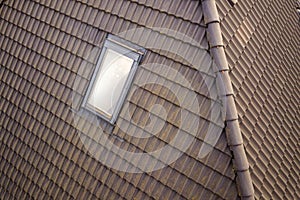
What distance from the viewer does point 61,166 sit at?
4.84m

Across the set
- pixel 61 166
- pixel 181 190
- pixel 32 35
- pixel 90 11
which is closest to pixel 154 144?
pixel 181 190

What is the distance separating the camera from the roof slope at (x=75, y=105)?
13.4 feet

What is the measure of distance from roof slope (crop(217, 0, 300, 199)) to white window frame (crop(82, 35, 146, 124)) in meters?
1.28

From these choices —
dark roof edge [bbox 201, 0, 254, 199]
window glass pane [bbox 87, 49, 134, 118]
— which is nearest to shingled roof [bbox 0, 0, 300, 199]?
dark roof edge [bbox 201, 0, 254, 199]

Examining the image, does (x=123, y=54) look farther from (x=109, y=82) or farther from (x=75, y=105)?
(x=75, y=105)

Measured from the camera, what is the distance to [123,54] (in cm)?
452

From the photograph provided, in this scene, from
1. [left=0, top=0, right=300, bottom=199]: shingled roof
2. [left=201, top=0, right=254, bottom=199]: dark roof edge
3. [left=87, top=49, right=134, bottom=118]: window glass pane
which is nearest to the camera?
[left=201, top=0, right=254, bottom=199]: dark roof edge

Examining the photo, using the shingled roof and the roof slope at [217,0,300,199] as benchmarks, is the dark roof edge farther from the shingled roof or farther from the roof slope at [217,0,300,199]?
the roof slope at [217,0,300,199]

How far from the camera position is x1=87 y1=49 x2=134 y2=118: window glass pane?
179 inches

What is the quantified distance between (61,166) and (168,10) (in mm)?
2916

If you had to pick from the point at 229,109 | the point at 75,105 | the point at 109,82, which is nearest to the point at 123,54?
the point at 109,82

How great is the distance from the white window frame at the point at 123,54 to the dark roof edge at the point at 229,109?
1.02 m

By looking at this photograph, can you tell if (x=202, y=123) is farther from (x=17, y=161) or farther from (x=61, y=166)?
(x=17, y=161)

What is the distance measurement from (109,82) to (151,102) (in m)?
0.79
